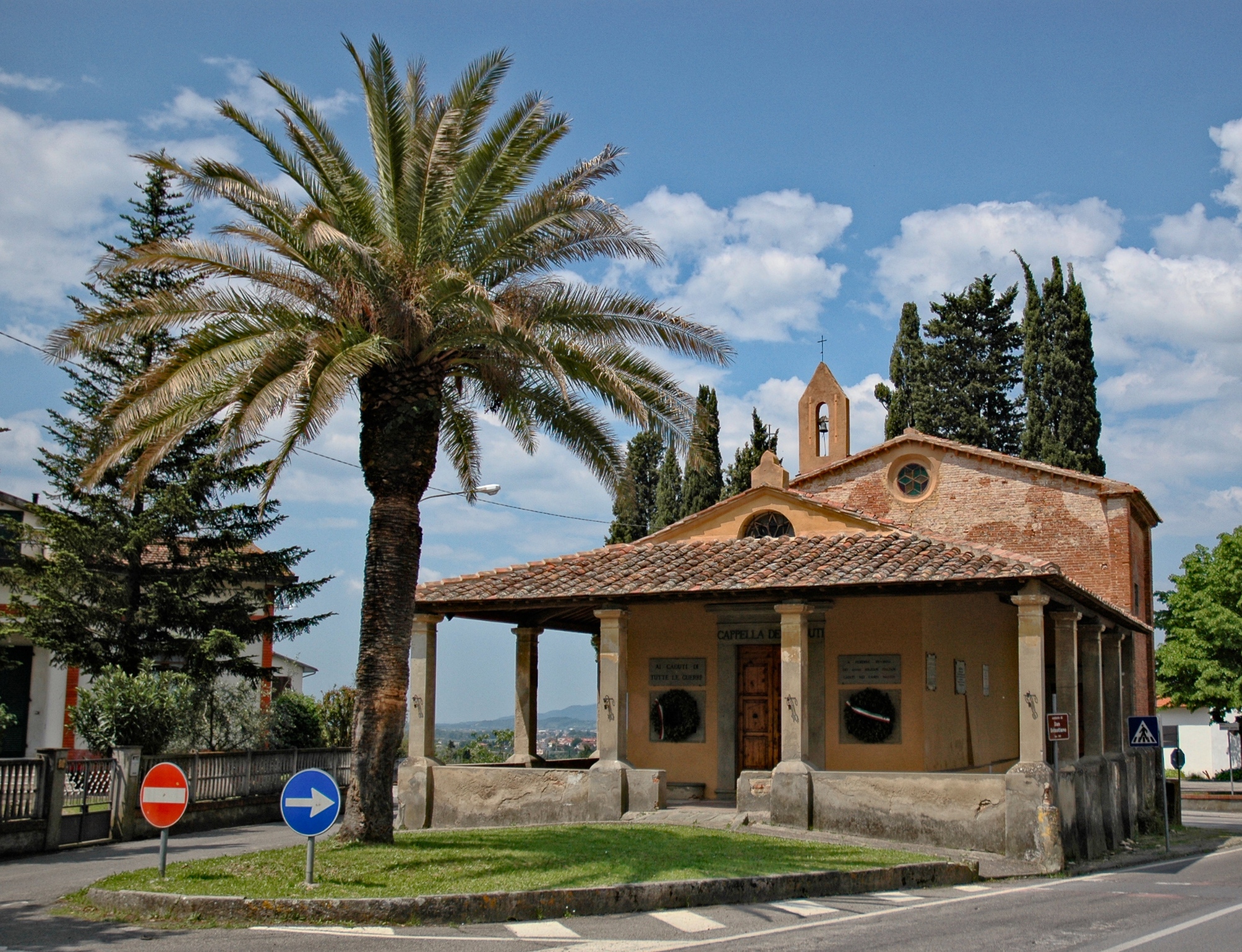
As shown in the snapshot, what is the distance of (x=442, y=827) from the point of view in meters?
18.1

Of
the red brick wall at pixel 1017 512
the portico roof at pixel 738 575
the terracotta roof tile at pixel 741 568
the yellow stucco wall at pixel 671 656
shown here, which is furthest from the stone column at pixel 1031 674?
the red brick wall at pixel 1017 512

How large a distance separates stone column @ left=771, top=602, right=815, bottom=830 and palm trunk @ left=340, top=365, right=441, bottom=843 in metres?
5.95

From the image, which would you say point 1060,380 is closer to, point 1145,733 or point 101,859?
point 1145,733

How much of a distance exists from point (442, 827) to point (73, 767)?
636 cm

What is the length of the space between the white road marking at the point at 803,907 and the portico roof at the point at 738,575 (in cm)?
554

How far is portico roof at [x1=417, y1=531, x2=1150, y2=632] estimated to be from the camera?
1616 centimetres

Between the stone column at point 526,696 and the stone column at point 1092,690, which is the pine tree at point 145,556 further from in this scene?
the stone column at point 1092,690

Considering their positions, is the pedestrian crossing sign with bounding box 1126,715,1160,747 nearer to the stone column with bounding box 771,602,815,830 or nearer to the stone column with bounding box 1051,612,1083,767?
the stone column with bounding box 1051,612,1083,767

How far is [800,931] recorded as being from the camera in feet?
32.4

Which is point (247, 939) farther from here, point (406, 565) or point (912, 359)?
point (912, 359)

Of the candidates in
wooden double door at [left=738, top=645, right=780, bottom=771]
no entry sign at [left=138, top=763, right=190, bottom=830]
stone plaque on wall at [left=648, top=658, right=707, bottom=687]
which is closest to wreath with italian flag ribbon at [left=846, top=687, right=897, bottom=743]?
wooden double door at [left=738, top=645, right=780, bottom=771]

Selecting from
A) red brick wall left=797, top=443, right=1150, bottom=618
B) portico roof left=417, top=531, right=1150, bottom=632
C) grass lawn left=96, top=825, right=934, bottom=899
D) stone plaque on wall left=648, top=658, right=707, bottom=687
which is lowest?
grass lawn left=96, top=825, right=934, bottom=899

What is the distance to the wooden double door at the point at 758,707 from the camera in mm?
19547

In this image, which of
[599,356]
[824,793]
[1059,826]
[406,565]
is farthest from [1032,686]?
[406,565]
